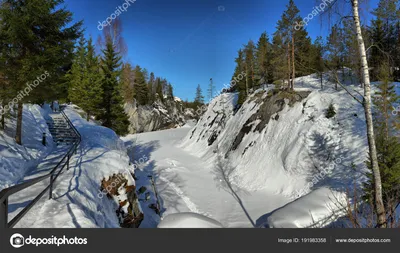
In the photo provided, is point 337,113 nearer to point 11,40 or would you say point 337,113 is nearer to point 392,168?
point 392,168

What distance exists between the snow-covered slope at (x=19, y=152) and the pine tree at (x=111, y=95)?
8.19 m

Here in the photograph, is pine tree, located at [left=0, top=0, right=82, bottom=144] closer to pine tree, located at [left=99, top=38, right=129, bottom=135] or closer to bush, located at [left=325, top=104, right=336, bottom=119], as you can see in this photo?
pine tree, located at [left=99, top=38, right=129, bottom=135]

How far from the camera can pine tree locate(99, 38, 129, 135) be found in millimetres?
21625

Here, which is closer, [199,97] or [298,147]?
[298,147]

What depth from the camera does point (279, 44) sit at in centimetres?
2222

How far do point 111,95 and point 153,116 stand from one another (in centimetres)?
3151

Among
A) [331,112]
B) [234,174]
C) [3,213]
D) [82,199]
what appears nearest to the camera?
[3,213]
